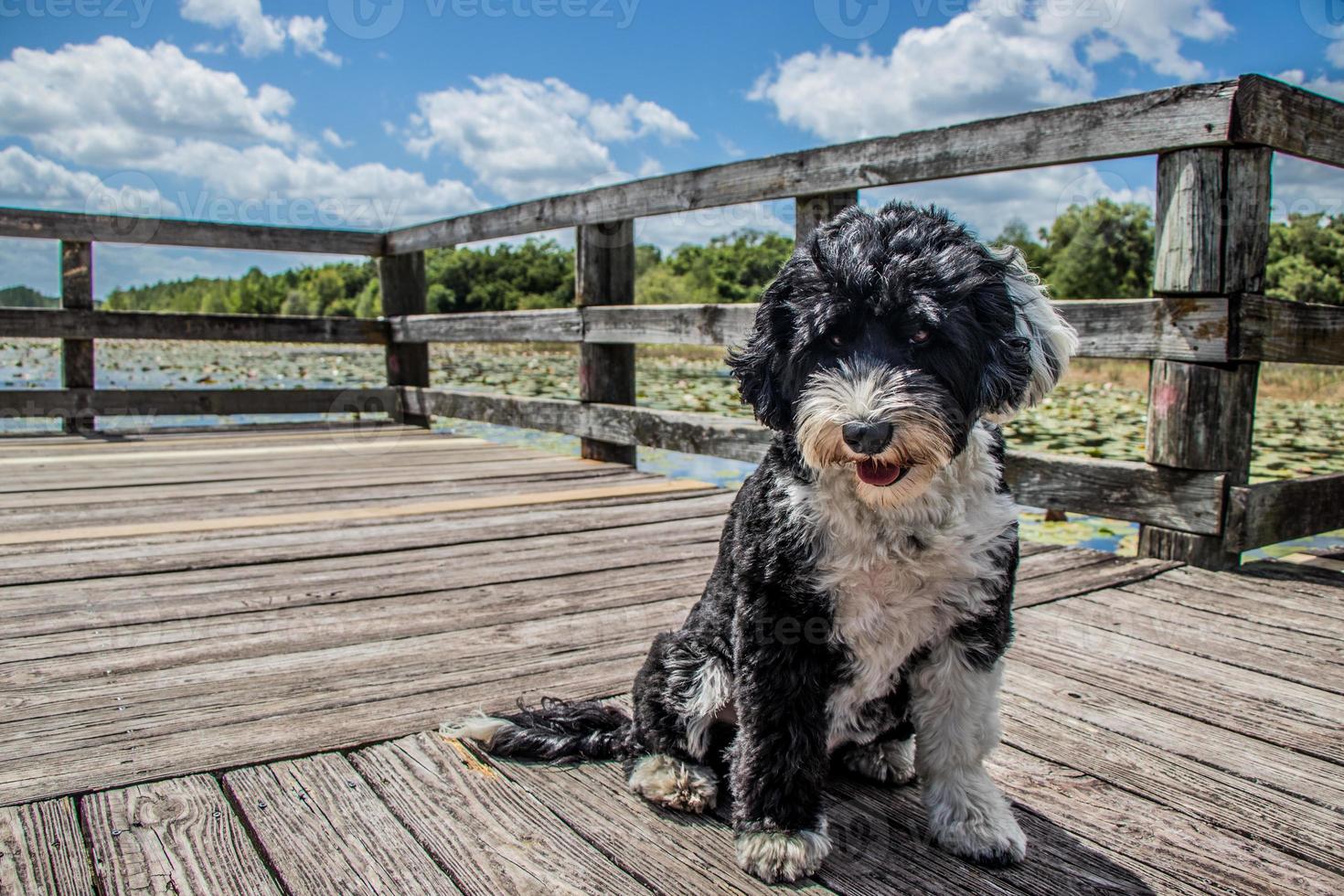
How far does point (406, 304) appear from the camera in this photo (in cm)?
893

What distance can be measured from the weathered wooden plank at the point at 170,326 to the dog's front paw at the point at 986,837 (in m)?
7.70

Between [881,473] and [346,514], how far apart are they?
377 centimetres

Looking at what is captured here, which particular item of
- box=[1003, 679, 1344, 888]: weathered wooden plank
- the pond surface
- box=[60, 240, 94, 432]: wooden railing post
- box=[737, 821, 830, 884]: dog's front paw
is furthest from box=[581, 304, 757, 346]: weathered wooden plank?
box=[60, 240, 94, 432]: wooden railing post

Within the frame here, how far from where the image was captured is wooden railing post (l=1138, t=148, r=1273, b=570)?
359cm

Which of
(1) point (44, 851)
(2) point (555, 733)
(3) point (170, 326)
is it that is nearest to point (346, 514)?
(2) point (555, 733)

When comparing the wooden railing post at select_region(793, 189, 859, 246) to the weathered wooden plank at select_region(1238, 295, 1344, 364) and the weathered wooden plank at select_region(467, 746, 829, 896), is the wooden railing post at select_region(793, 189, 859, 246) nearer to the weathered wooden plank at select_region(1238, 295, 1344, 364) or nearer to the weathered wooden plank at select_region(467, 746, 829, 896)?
the weathered wooden plank at select_region(1238, 295, 1344, 364)

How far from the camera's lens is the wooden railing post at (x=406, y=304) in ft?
29.1

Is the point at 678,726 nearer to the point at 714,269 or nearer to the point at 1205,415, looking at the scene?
the point at 1205,415

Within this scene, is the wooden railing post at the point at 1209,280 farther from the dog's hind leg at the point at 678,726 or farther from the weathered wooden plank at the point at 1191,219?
the dog's hind leg at the point at 678,726

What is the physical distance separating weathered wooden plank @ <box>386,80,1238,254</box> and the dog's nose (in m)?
2.68

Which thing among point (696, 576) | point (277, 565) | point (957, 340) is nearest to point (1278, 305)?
point (696, 576)

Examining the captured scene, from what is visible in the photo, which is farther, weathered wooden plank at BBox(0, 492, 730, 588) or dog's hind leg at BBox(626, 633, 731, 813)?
weathered wooden plank at BBox(0, 492, 730, 588)

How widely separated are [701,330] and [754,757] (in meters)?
3.84

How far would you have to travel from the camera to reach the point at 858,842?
6.34ft
